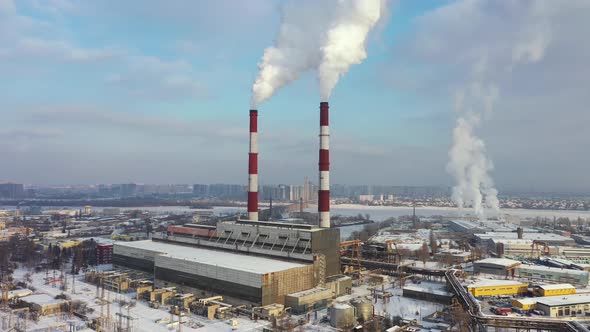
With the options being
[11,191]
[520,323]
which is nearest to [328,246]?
[520,323]

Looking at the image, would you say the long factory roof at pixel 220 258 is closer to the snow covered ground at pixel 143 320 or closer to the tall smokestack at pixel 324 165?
the snow covered ground at pixel 143 320

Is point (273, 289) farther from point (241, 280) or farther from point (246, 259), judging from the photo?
point (246, 259)

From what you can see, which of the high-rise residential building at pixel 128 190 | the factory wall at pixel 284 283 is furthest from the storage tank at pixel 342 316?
the high-rise residential building at pixel 128 190

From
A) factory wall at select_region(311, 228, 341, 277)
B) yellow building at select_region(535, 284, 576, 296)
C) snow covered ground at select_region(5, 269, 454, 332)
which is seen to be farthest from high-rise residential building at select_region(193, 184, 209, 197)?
yellow building at select_region(535, 284, 576, 296)

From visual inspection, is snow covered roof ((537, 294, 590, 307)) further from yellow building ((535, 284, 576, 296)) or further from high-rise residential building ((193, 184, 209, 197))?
high-rise residential building ((193, 184, 209, 197))

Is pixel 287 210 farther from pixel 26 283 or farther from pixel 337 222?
pixel 26 283

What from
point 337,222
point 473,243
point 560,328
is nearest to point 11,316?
point 560,328
